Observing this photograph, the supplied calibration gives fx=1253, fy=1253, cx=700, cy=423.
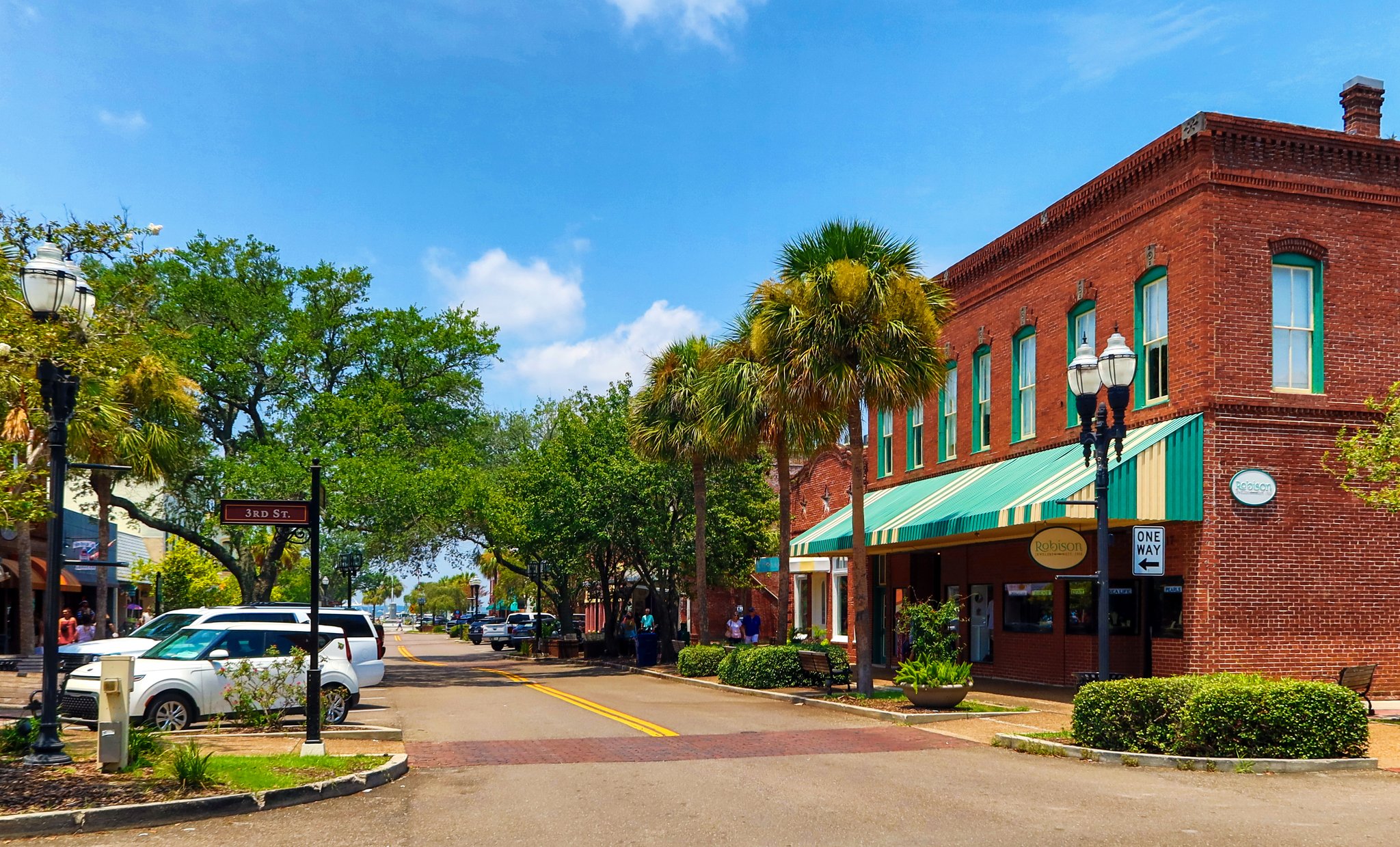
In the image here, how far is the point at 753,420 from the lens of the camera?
27906 mm

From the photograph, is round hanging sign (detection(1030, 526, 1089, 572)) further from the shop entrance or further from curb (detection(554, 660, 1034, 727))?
the shop entrance

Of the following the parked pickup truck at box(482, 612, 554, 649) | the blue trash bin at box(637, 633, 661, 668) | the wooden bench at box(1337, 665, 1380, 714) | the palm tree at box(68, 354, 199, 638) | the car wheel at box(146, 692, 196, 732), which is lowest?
the parked pickup truck at box(482, 612, 554, 649)

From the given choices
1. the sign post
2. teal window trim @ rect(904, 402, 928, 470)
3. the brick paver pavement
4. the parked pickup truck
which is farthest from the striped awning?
the parked pickup truck

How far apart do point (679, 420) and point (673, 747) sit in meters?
17.3

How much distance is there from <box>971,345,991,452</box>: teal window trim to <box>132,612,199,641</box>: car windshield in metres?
17.2

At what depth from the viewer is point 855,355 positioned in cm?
2238

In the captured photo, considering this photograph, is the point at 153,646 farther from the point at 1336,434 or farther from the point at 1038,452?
the point at 1336,434

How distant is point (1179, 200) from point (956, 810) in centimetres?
1406

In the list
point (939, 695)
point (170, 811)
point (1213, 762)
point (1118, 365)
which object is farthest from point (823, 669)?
point (170, 811)

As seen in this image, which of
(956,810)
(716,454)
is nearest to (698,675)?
(716,454)

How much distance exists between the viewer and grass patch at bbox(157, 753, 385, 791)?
11.7 m

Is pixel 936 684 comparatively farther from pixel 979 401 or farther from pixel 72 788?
pixel 72 788

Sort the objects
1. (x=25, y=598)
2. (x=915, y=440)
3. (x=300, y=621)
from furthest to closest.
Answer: (x=915, y=440) < (x=25, y=598) < (x=300, y=621)

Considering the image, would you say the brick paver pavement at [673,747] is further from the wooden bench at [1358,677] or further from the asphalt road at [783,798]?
the wooden bench at [1358,677]
